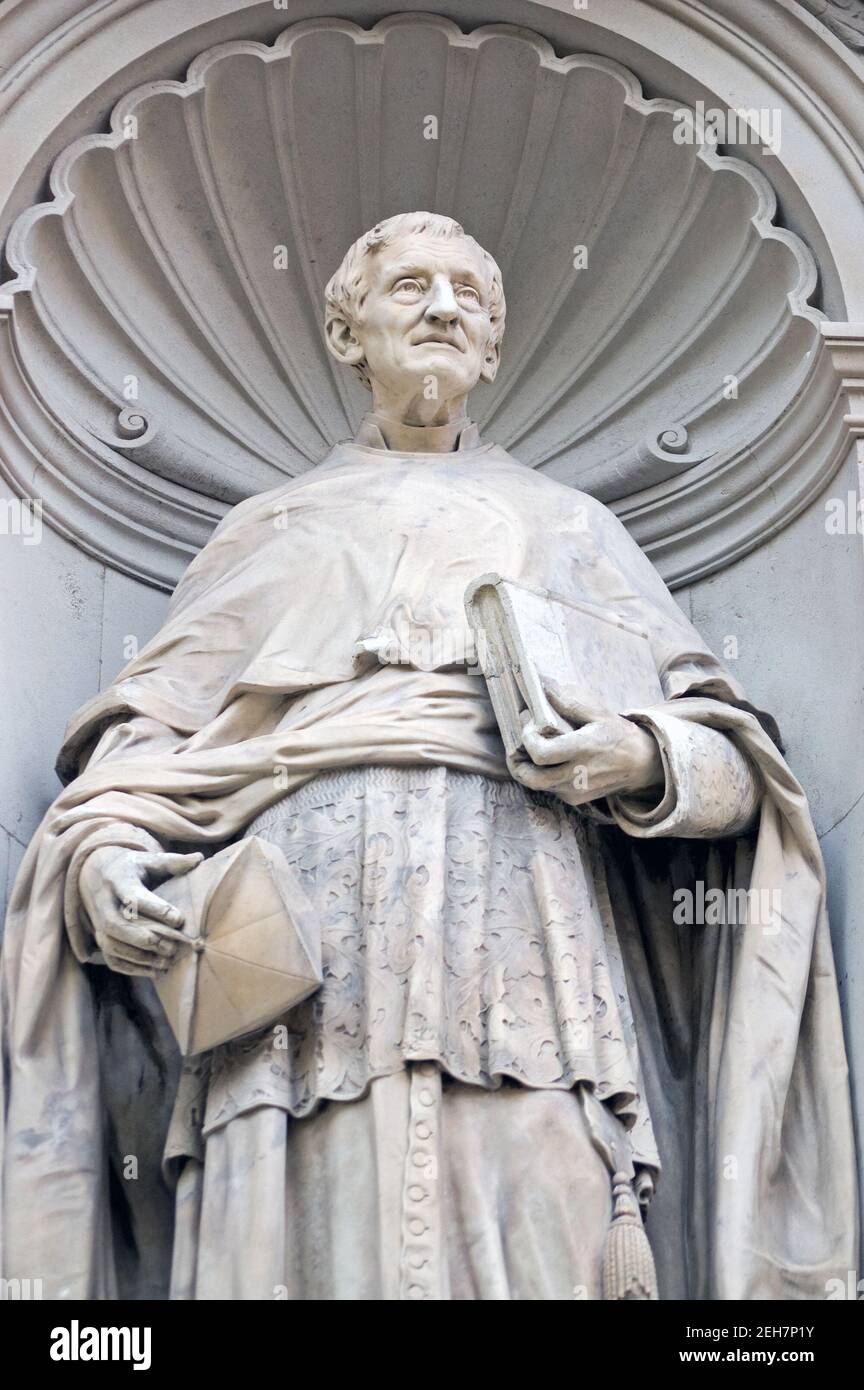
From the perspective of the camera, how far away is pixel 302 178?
23.0 ft

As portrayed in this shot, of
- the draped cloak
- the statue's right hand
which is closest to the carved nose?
the draped cloak

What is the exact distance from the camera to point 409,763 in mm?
5387

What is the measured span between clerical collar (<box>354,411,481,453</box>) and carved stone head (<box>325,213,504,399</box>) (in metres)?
0.08

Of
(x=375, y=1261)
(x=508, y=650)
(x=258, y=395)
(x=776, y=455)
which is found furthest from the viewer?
(x=258, y=395)

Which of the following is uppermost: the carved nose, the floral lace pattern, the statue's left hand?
the carved nose

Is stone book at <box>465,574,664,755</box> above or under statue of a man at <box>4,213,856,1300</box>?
above

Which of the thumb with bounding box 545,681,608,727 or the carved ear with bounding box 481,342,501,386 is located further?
the carved ear with bounding box 481,342,501,386

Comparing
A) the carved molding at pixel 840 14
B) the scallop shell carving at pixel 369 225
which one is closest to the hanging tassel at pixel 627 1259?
the scallop shell carving at pixel 369 225

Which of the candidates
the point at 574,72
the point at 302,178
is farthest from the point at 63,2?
the point at 574,72

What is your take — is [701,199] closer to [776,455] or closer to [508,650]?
[776,455]

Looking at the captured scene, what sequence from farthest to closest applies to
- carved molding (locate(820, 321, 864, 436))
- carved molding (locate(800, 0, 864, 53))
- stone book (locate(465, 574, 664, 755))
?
carved molding (locate(800, 0, 864, 53)), carved molding (locate(820, 321, 864, 436)), stone book (locate(465, 574, 664, 755))

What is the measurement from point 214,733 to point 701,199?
77.1 inches

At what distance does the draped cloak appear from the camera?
527 centimetres

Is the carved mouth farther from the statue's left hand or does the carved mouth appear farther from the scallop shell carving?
the statue's left hand
